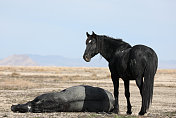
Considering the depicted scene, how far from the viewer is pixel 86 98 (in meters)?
13.9

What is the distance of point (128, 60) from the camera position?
12.6 metres

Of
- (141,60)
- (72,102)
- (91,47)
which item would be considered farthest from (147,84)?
(72,102)

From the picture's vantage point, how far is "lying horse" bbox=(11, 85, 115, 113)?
13.6 metres

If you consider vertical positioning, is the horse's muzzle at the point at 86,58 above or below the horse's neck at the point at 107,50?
below

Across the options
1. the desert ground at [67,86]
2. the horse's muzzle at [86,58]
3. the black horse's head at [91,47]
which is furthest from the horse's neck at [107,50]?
the desert ground at [67,86]

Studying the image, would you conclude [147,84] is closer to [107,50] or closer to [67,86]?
[107,50]

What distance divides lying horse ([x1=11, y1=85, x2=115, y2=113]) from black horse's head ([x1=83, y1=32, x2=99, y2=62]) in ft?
4.78

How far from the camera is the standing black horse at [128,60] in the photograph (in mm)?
12320

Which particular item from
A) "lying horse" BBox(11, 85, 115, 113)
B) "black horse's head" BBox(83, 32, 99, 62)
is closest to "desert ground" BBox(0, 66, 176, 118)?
"lying horse" BBox(11, 85, 115, 113)

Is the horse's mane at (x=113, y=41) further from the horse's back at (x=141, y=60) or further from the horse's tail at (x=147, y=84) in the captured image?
the horse's tail at (x=147, y=84)

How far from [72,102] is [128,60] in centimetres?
271

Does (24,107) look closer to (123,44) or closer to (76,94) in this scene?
(76,94)

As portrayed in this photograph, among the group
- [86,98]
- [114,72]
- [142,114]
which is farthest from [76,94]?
[142,114]

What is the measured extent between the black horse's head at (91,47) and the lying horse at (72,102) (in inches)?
57.3
